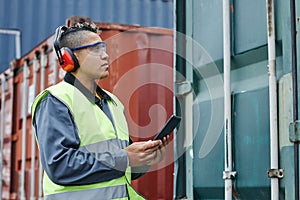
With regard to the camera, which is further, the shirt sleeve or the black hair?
the black hair

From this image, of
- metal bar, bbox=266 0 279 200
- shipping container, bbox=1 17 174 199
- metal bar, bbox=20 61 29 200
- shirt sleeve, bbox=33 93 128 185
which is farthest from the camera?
metal bar, bbox=20 61 29 200

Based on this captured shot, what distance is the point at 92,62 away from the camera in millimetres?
2750

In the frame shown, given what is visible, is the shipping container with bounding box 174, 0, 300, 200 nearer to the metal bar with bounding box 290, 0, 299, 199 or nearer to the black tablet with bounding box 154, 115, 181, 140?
the metal bar with bounding box 290, 0, 299, 199

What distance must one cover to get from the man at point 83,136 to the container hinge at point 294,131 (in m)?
0.51

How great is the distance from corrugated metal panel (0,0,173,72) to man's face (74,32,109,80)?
714 centimetres

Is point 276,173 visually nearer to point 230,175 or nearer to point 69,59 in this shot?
point 230,175

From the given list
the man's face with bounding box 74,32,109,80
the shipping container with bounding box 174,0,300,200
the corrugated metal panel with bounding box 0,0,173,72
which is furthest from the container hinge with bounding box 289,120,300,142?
the corrugated metal panel with bounding box 0,0,173,72

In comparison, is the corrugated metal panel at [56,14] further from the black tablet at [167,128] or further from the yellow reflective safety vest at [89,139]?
the black tablet at [167,128]

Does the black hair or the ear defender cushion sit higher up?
the black hair

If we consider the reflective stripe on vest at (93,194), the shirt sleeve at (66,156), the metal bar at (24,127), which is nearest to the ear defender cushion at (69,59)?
the shirt sleeve at (66,156)

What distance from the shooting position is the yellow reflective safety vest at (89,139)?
8.64 feet

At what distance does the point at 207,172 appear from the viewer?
3.28 metres

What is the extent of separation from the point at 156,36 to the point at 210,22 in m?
2.01

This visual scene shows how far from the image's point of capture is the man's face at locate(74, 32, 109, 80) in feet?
9.02
